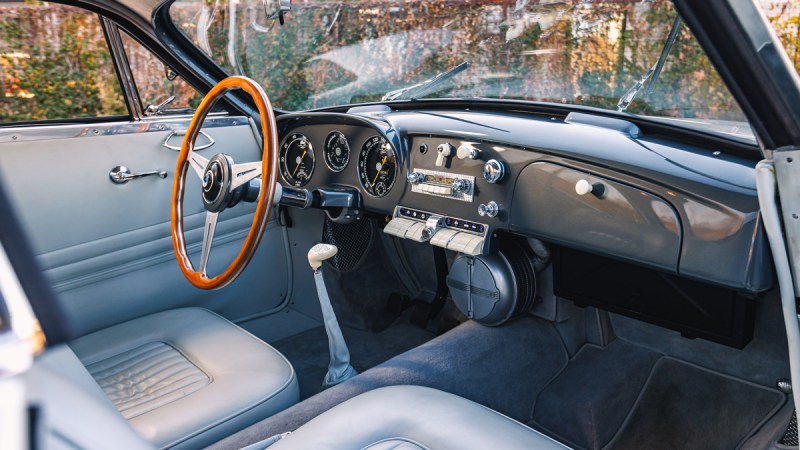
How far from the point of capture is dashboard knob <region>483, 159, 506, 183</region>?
185 centimetres

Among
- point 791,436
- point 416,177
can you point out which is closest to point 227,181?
Answer: point 416,177

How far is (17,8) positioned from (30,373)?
2340 mm

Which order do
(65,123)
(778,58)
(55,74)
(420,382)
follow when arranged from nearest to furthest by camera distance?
(778,58), (420,382), (65,123), (55,74)

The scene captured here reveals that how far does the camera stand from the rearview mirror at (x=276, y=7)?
215cm

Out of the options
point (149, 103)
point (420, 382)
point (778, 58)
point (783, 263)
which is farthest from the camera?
point (149, 103)

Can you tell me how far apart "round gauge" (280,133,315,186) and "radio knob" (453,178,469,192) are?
0.75 meters

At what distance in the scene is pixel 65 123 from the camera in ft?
7.33

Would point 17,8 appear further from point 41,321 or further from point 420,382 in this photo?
point 41,321

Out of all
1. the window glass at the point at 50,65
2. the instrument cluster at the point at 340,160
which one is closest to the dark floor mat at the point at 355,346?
the instrument cluster at the point at 340,160

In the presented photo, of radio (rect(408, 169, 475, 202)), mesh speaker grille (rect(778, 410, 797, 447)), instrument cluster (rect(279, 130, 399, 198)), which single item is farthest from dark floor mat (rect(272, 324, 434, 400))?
mesh speaker grille (rect(778, 410, 797, 447))

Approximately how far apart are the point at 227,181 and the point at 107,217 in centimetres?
69

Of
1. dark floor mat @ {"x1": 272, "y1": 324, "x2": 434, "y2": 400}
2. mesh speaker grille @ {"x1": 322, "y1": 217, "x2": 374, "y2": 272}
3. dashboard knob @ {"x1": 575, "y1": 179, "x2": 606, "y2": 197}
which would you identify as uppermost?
dashboard knob @ {"x1": 575, "y1": 179, "x2": 606, "y2": 197}

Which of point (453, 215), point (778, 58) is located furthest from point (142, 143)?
point (778, 58)

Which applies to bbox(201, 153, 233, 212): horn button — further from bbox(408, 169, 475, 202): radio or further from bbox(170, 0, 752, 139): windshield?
bbox(170, 0, 752, 139): windshield
